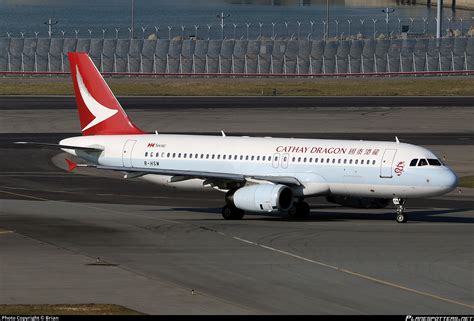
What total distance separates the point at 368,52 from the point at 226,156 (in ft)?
298

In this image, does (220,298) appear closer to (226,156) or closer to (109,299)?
(109,299)

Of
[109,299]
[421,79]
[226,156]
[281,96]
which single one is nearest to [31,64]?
[281,96]

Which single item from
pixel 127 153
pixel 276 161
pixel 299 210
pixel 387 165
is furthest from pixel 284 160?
pixel 127 153

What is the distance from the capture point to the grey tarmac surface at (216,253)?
3831cm

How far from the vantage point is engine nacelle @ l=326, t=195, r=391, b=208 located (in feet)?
190

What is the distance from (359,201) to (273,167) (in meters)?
4.62

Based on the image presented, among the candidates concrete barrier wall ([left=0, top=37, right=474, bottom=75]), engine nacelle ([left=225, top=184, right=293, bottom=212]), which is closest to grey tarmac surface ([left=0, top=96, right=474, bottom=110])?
concrete barrier wall ([left=0, top=37, right=474, bottom=75])

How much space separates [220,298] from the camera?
38.4 meters

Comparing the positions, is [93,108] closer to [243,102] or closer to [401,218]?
[401,218]

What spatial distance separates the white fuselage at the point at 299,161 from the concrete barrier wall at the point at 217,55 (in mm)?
85177

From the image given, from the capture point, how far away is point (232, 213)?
57594mm

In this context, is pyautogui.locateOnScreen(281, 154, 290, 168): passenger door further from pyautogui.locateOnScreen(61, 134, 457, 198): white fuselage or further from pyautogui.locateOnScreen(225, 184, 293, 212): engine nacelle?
pyautogui.locateOnScreen(225, 184, 293, 212): engine nacelle

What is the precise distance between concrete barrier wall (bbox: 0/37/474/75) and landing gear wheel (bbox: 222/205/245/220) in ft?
294

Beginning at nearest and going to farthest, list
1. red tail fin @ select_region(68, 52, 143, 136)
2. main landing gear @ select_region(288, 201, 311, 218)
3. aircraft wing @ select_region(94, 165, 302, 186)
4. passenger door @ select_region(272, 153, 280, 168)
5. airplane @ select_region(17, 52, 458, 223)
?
airplane @ select_region(17, 52, 458, 223), aircraft wing @ select_region(94, 165, 302, 186), passenger door @ select_region(272, 153, 280, 168), main landing gear @ select_region(288, 201, 311, 218), red tail fin @ select_region(68, 52, 143, 136)
